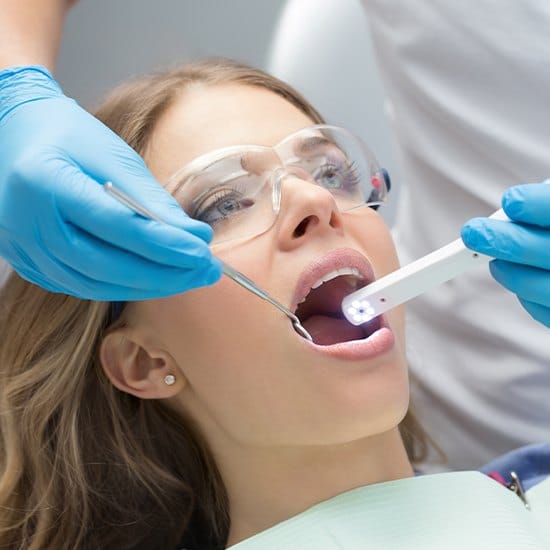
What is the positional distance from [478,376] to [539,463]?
0.24 m

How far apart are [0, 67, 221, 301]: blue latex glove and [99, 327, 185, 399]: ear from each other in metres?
0.23

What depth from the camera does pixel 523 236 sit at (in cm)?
137

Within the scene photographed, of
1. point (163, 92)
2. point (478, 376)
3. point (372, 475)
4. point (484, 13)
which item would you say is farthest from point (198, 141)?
point (478, 376)

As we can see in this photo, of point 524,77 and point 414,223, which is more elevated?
point 524,77

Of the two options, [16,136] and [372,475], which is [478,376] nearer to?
[372,475]

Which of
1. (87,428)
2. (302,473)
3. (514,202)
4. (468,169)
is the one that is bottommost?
(87,428)

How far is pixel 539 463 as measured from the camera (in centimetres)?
175

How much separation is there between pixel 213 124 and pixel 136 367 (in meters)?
0.41

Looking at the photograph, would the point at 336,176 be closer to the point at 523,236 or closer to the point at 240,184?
the point at 240,184

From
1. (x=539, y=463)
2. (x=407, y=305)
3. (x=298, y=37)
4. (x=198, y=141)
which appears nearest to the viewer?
(x=198, y=141)

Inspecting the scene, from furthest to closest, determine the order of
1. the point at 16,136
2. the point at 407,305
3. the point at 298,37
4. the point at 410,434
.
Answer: the point at 298,37 → the point at 407,305 → the point at 410,434 → the point at 16,136

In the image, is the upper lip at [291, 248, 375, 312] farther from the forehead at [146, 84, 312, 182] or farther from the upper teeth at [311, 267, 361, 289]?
the forehead at [146, 84, 312, 182]

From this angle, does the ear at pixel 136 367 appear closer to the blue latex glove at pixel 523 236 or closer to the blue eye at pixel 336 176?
the blue eye at pixel 336 176

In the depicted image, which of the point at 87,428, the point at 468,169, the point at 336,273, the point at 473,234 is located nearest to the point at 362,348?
the point at 336,273
